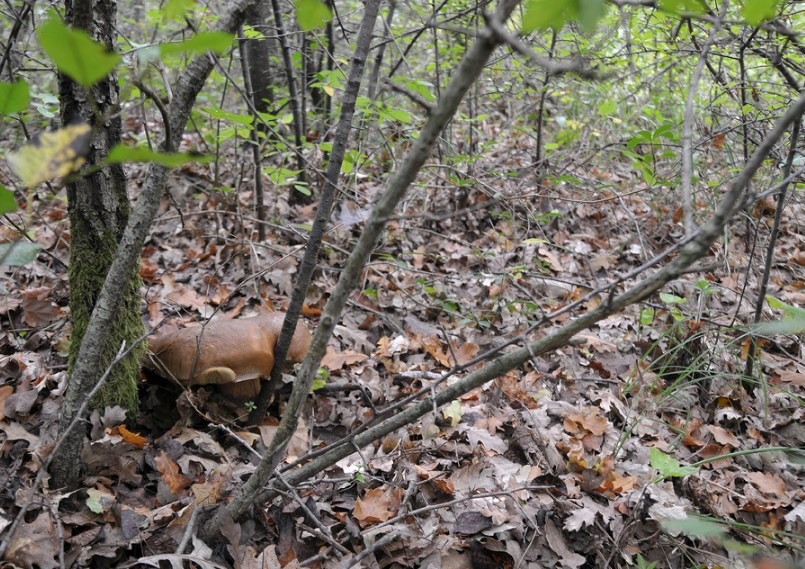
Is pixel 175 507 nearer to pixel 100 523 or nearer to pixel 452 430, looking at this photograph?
pixel 100 523

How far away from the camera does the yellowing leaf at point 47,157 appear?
823mm

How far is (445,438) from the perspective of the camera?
313 cm

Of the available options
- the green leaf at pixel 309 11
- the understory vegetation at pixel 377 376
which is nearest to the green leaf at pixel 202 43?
the understory vegetation at pixel 377 376

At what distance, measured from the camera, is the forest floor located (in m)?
2.37

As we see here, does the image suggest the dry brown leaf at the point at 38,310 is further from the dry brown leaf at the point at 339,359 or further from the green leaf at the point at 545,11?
the green leaf at the point at 545,11

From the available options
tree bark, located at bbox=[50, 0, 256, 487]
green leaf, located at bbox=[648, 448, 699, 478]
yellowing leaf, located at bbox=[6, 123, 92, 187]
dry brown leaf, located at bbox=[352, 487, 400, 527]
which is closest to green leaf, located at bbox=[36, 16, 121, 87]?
yellowing leaf, located at bbox=[6, 123, 92, 187]

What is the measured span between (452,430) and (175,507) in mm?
1555

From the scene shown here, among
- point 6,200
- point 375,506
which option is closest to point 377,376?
point 375,506

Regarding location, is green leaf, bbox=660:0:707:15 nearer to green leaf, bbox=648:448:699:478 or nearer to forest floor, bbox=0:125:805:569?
forest floor, bbox=0:125:805:569

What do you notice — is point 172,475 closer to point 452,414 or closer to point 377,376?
point 377,376

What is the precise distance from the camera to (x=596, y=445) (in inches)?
123

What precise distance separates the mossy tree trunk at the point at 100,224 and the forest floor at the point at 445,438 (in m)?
0.23

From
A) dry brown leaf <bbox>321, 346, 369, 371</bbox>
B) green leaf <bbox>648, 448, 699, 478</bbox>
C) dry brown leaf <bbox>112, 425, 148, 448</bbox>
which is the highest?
green leaf <bbox>648, 448, 699, 478</bbox>

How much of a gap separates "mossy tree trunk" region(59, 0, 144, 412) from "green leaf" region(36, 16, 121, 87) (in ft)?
4.71
